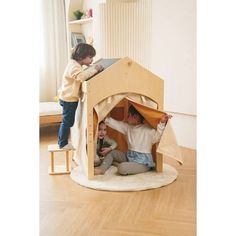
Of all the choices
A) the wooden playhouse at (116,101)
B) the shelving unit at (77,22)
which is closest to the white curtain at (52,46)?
the shelving unit at (77,22)

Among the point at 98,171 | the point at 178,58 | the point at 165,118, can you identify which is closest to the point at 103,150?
the point at 98,171

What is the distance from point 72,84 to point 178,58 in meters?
1.54

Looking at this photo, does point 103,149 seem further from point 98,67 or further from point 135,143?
point 98,67

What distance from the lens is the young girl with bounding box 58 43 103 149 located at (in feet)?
11.3

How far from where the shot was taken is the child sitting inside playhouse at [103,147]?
3541mm

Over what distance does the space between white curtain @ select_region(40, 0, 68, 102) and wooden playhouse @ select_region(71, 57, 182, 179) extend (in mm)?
2966

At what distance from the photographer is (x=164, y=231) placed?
2.27m

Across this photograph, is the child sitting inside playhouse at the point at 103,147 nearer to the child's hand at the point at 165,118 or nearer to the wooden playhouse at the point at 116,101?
the wooden playhouse at the point at 116,101

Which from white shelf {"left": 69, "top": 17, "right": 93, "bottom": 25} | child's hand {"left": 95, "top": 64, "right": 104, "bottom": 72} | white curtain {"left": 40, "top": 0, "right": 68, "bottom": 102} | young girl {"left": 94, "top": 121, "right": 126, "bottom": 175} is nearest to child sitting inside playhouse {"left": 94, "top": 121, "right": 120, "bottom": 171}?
young girl {"left": 94, "top": 121, "right": 126, "bottom": 175}

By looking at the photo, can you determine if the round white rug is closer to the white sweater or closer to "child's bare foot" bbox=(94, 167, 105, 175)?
"child's bare foot" bbox=(94, 167, 105, 175)

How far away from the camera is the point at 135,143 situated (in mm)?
3504

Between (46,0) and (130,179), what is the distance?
404cm
